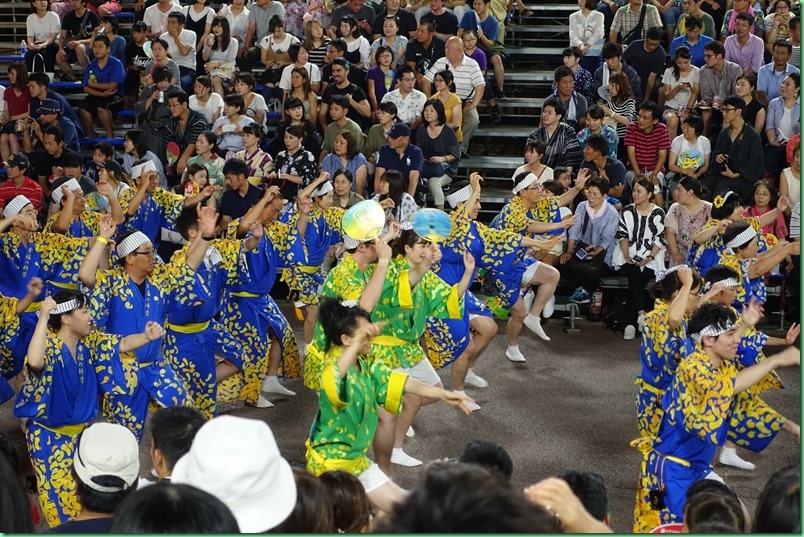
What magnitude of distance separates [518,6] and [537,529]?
408 inches

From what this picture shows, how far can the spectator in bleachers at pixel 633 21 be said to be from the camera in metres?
10.5

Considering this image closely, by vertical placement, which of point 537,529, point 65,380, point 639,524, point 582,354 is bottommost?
point 582,354

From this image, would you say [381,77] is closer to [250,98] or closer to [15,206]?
[250,98]

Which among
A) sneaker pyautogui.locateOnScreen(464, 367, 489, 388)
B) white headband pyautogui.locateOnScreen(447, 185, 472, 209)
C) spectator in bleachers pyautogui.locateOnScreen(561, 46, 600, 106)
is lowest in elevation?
sneaker pyautogui.locateOnScreen(464, 367, 489, 388)

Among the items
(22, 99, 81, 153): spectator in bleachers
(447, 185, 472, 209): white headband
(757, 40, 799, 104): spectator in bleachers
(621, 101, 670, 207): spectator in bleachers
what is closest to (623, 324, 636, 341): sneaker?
(621, 101, 670, 207): spectator in bleachers

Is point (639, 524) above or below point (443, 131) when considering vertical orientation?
below

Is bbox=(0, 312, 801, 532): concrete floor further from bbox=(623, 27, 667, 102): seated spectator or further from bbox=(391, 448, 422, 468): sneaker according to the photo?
bbox=(623, 27, 667, 102): seated spectator

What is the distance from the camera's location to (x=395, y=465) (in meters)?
6.20

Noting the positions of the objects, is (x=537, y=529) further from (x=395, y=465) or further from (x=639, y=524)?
(x=395, y=465)

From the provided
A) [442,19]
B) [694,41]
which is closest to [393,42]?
[442,19]

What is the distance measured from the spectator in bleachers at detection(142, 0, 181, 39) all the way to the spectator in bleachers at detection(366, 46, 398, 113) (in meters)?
2.39

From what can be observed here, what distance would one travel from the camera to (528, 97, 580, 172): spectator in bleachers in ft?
30.1

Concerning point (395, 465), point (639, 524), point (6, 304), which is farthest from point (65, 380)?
point (639, 524)

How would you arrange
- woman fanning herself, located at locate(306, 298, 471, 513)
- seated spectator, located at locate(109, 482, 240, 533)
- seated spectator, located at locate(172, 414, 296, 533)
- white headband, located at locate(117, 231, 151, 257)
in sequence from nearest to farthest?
Answer: seated spectator, located at locate(109, 482, 240, 533)
seated spectator, located at locate(172, 414, 296, 533)
woman fanning herself, located at locate(306, 298, 471, 513)
white headband, located at locate(117, 231, 151, 257)
